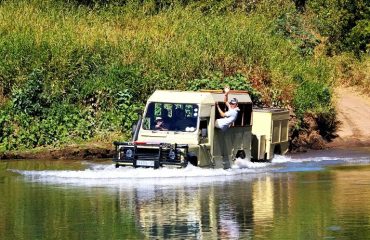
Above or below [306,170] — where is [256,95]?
above

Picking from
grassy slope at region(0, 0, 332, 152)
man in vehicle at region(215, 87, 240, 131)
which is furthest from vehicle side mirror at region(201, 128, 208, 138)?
grassy slope at region(0, 0, 332, 152)

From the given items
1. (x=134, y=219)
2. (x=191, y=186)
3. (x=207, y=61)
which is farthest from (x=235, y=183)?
(x=207, y=61)

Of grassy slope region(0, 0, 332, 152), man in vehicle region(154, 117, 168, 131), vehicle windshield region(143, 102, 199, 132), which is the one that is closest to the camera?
vehicle windshield region(143, 102, 199, 132)

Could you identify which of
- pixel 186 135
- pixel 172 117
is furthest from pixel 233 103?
pixel 186 135

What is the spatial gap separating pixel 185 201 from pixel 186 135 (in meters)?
4.93

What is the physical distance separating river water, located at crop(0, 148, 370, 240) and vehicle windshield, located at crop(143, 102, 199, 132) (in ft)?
4.23

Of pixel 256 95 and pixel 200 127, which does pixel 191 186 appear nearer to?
pixel 200 127

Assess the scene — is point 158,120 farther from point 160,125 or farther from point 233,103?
point 233,103

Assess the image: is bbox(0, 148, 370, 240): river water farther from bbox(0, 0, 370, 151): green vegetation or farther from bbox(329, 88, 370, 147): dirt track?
bbox(329, 88, 370, 147): dirt track

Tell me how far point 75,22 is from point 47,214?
2083 cm

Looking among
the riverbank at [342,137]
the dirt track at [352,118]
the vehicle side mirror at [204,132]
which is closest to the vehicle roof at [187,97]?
the vehicle side mirror at [204,132]

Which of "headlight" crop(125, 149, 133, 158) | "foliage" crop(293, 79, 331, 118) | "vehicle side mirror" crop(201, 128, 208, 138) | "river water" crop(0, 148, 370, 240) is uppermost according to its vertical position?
"foliage" crop(293, 79, 331, 118)

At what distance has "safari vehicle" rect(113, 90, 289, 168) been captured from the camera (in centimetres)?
2511

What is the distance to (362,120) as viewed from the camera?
38188 millimetres
